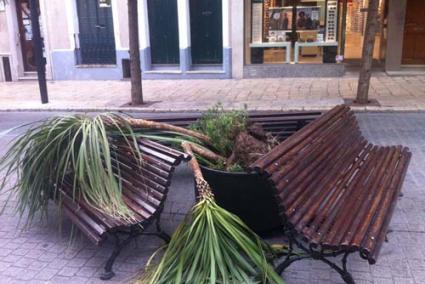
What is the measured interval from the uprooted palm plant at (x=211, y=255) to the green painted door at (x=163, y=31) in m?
10.7

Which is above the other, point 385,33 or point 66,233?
point 385,33

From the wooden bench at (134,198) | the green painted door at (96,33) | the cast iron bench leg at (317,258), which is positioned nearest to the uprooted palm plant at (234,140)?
the wooden bench at (134,198)

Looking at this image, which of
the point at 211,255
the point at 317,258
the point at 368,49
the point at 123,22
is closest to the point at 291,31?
Result: the point at 368,49

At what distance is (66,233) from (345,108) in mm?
2879

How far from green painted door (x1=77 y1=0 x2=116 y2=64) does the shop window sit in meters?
4.03

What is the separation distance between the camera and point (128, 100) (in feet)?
34.6

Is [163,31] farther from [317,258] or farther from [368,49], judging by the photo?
[317,258]

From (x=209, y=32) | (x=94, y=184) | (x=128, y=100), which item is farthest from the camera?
(x=209, y=32)

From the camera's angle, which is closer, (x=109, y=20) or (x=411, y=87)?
(x=411, y=87)

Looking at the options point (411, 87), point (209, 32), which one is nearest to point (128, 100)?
point (209, 32)

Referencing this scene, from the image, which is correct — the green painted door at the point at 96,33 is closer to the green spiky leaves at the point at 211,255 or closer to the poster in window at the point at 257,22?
the poster in window at the point at 257,22

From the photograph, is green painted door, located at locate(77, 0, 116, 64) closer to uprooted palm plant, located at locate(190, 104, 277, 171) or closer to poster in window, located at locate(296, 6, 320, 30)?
poster in window, located at locate(296, 6, 320, 30)

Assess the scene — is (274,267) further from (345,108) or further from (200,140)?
(345,108)

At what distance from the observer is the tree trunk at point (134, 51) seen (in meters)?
9.35
